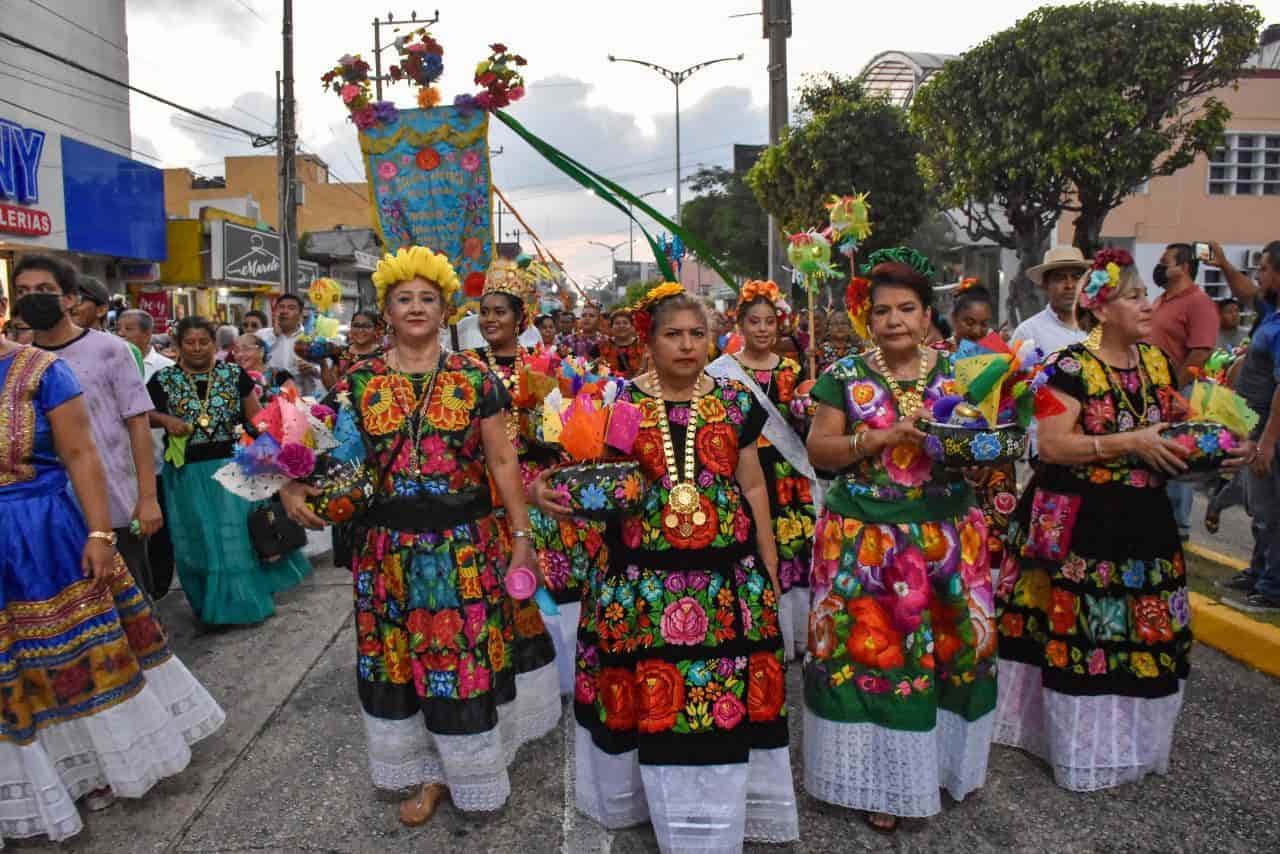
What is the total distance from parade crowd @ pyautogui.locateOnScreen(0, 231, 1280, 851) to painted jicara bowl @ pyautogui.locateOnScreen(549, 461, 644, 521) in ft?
0.13

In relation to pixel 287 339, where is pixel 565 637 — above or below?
below

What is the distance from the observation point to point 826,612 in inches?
134

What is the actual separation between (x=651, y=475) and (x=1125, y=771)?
2.27 metres

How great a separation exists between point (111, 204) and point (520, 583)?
1877 cm

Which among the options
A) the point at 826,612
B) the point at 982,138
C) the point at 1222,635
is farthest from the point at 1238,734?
the point at 982,138

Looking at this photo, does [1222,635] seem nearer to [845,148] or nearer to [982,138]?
[982,138]

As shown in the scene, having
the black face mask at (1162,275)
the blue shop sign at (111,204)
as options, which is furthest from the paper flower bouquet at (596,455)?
the blue shop sign at (111,204)

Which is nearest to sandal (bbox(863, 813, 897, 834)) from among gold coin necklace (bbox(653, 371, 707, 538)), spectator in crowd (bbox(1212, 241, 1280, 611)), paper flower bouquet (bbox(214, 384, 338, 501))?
gold coin necklace (bbox(653, 371, 707, 538))

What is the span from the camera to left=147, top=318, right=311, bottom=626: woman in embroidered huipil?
5.78 meters

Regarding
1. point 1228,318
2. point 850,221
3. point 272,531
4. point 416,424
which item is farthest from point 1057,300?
point 1228,318

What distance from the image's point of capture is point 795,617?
527 centimetres

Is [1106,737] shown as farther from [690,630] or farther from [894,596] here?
[690,630]

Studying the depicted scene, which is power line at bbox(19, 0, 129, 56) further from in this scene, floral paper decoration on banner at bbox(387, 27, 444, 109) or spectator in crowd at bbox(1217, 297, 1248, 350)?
spectator in crowd at bbox(1217, 297, 1248, 350)

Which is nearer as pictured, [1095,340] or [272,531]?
[1095,340]
